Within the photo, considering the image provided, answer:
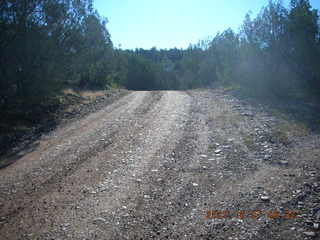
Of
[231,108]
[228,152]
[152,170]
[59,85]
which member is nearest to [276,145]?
[228,152]

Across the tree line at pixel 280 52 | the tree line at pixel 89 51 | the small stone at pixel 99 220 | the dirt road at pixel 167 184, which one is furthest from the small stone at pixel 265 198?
the tree line at pixel 280 52

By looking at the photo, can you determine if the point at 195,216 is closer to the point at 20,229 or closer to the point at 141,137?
the point at 20,229

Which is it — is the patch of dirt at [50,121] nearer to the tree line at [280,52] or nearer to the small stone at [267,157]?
the small stone at [267,157]

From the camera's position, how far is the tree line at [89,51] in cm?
938

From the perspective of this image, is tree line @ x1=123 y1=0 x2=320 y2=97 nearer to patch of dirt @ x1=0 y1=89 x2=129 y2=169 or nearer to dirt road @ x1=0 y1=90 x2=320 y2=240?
dirt road @ x1=0 y1=90 x2=320 y2=240

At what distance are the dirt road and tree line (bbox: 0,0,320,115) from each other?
310cm

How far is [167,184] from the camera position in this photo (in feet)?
15.8
